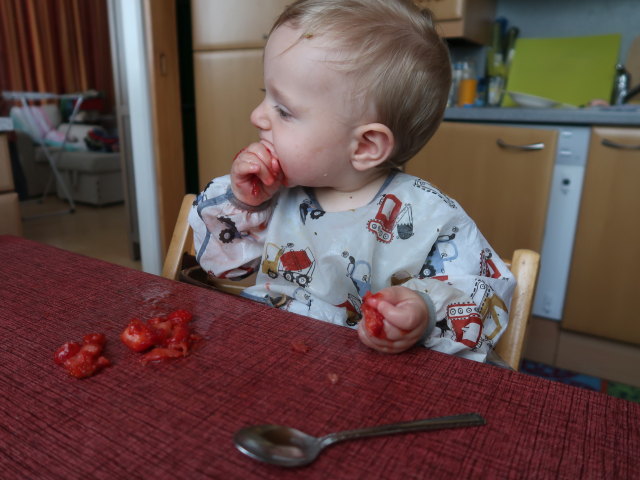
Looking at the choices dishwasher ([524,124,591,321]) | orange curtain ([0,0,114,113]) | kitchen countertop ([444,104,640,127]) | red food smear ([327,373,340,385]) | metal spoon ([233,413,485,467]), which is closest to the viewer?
metal spoon ([233,413,485,467])

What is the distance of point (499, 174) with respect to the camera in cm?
196

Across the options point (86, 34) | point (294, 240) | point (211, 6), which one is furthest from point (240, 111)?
point (86, 34)

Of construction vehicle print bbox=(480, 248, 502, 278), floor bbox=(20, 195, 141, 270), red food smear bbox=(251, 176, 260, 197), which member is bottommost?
floor bbox=(20, 195, 141, 270)

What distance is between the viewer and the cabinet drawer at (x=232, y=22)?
7.82 feet

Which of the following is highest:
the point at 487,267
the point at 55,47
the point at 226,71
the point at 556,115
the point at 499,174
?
the point at 55,47

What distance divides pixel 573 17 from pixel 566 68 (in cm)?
24

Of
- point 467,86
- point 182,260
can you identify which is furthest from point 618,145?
point 182,260

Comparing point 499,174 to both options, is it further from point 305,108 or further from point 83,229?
point 83,229

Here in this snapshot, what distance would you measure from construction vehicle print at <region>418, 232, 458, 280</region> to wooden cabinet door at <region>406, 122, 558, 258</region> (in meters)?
1.26

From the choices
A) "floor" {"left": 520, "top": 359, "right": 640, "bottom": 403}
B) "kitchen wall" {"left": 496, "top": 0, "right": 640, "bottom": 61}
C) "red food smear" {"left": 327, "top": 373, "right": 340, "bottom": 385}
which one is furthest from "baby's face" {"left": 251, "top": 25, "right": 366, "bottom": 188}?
"kitchen wall" {"left": 496, "top": 0, "right": 640, "bottom": 61}

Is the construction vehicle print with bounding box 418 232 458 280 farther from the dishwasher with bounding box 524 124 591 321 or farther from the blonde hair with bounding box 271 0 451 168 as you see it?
the dishwasher with bounding box 524 124 591 321

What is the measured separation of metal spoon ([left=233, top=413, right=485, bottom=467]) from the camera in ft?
1.21

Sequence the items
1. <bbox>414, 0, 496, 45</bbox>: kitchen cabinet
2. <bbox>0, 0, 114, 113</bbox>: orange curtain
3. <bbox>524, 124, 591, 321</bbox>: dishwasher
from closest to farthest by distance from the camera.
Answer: <bbox>524, 124, 591, 321</bbox>: dishwasher
<bbox>414, 0, 496, 45</bbox>: kitchen cabinet
<bbox>0, 0, 114, 113</bbox>: orange curtain

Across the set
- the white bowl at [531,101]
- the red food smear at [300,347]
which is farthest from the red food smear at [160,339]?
the white bowl at [531,101]
